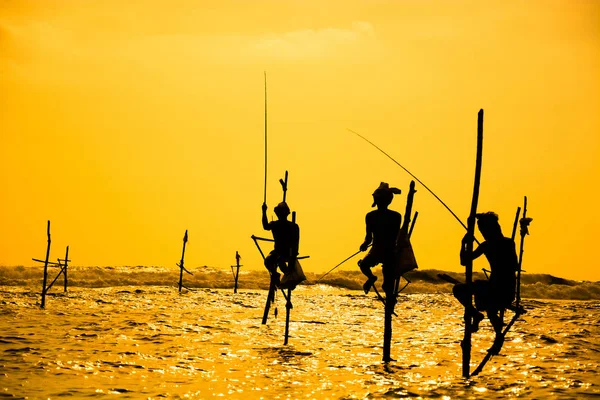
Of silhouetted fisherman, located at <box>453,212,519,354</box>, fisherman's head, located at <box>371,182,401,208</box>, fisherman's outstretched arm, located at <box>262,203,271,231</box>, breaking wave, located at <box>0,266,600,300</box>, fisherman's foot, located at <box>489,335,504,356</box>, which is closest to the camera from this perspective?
silhouetted fisherman, located at <box>453,212,519,354</box>

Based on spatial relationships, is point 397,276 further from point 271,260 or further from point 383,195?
point 271,260

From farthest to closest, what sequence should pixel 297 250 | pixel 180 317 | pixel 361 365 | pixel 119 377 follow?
1. pixel 180 317
2. pixel 297 250
3. pixel 361 365
4. pixel 119 377

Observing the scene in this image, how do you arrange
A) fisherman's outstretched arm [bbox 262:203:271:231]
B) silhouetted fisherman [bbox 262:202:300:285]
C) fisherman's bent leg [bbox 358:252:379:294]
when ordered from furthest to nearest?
fisherman's outstretched arm [bbox 262:203:271:231]
silhouetted fisherman [bbox 262:202:300:285]
fisherman's bent leg [bbox 358:252:379:294]

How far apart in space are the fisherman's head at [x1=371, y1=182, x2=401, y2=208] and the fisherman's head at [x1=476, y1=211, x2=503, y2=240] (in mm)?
2746

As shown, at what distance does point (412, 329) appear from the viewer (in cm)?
2091

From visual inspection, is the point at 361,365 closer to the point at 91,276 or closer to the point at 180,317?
the point at 180,317

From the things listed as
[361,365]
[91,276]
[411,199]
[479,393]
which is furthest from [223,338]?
[91,276]

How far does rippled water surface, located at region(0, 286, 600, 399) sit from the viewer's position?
11.0 metres

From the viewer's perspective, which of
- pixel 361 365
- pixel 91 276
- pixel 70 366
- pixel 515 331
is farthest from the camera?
pixel 91 276

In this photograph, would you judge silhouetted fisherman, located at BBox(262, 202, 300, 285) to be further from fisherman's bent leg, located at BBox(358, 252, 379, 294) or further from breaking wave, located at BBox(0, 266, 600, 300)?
breaking wave, located at BBox(0, 266, 600, 300)

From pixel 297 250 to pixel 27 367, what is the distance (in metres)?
7.55

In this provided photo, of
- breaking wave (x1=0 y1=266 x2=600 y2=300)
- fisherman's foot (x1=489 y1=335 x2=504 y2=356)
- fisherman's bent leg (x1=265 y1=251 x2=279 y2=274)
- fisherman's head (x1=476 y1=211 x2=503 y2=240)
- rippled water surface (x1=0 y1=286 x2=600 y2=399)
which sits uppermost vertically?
fisherman's head (x1=476 y1=211 x2=503 y2=240)

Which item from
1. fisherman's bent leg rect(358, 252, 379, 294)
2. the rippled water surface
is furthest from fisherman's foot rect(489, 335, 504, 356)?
fisherman's bent leg rect(358, 252, 379, 294)

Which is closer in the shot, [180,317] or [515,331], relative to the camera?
[515,331]
